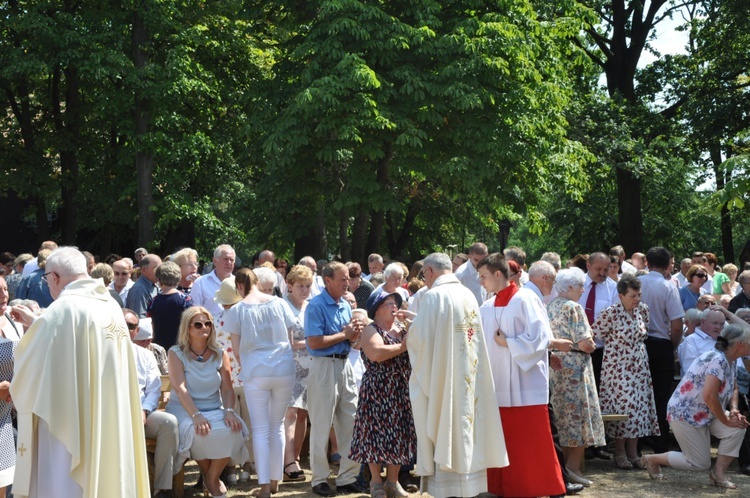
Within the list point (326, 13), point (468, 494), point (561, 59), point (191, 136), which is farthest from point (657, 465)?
point (191, 136)

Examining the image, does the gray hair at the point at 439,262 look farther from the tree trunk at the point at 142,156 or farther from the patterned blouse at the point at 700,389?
the tree trunk at the point at 142,156

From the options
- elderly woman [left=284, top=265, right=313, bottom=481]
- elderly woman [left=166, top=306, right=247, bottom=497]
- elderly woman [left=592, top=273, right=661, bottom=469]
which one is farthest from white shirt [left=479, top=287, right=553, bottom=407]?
elderly woman [left=166, top=306, right=247, bottom=497]

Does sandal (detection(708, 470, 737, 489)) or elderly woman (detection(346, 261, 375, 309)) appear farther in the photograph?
elderly woman (detection(346, 261, 375, 309))

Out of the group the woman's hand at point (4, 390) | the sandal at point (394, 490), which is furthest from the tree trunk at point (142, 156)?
the woman's hand at point (4, 390)

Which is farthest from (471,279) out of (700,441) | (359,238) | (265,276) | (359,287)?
(359,238)

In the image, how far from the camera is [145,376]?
8.34 meters

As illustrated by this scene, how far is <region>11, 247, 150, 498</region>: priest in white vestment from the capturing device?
5.93 metres

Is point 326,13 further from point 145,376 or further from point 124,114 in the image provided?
point 145,376

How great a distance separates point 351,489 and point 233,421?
1367 mm

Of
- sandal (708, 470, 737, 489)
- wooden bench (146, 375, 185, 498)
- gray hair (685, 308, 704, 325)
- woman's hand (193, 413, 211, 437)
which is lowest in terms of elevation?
sandal (708, 470, 737, 489)

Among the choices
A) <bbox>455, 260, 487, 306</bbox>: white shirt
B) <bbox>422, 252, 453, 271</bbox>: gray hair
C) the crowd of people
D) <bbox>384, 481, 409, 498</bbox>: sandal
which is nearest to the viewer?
the crowd of people

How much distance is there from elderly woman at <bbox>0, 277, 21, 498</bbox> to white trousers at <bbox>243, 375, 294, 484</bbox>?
2265mm

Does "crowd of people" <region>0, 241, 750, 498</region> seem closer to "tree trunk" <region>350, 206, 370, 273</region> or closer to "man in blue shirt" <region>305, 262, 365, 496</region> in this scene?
"man in blue shirt" <region>305, 262, 365, 496</region>

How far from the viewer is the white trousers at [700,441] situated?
28.9 ft
